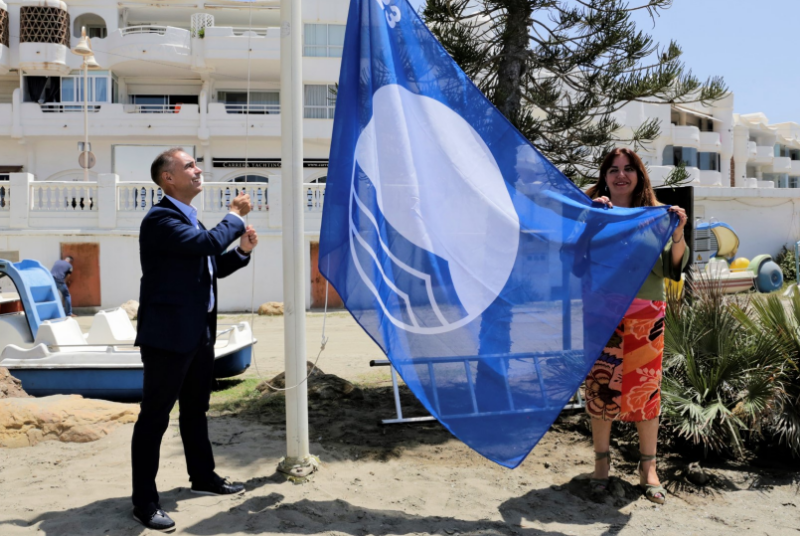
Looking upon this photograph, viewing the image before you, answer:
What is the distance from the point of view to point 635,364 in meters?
4.05

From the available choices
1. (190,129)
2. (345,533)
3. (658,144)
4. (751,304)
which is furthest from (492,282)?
(658,144)

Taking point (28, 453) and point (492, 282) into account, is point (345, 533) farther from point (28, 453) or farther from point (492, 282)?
point (28, 453)

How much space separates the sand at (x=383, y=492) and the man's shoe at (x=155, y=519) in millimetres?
51

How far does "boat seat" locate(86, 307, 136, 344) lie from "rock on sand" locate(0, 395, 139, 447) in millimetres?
2560

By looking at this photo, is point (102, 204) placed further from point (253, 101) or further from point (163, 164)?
point (163, 164)

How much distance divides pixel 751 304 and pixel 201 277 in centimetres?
405

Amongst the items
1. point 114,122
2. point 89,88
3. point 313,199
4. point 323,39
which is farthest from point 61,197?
point 323,39

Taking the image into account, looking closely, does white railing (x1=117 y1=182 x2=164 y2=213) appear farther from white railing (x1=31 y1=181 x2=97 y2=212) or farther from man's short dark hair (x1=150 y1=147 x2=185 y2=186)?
man's short dark hair (x1=150 y1=147 x2=185 y2=186)

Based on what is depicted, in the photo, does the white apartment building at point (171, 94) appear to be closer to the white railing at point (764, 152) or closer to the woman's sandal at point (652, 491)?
the white railing at point (764, 152)

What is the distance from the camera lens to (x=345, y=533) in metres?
3.60

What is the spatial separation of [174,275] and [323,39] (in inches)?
1135

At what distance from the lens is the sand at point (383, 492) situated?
147 inches

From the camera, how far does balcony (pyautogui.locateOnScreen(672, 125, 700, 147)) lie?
4369 cm

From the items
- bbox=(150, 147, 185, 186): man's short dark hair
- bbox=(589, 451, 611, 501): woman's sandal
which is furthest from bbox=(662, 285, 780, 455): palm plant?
bbox=(150, 147, 185, 186): man's short dark hair
